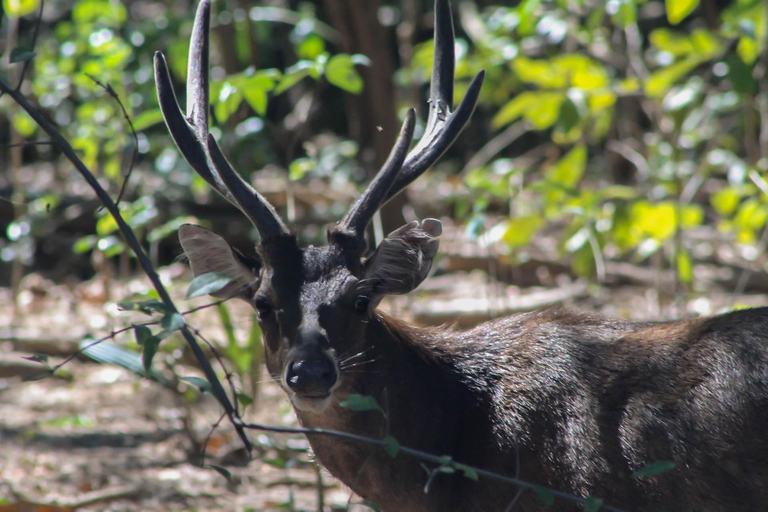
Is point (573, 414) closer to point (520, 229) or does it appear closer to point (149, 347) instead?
point (149, 347)

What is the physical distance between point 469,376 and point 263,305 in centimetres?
102

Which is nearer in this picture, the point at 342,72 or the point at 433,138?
the point at 433,138

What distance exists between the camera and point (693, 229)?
1003 centimetres

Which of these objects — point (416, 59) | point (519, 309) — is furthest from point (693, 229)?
point (416, 59)

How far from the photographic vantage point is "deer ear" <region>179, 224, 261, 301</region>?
411 cm

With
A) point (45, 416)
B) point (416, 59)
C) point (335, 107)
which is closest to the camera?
point (45, 416)

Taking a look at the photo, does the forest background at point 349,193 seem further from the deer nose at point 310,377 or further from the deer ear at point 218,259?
the deer nose at point 310,377

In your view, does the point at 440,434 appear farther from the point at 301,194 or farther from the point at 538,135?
the point at 538,135

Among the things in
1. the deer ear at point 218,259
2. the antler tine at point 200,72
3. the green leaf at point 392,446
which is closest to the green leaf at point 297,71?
the antler tine at point 200,72

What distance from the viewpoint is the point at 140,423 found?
21.6ft

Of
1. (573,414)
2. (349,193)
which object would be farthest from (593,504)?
(349,193)

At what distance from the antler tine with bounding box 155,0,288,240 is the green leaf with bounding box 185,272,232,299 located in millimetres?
894

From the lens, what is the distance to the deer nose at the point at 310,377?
3.50 metres

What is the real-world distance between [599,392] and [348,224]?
1.30 m
